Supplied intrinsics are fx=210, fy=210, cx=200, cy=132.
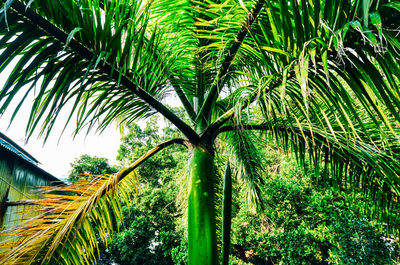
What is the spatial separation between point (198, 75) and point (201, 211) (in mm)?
1270

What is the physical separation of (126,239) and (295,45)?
10.8 meters

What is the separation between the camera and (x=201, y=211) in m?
1.64

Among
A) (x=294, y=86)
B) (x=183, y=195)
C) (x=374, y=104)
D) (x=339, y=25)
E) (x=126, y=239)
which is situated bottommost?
(x=126, y=239)

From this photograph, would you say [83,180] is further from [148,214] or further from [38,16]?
[148,214]

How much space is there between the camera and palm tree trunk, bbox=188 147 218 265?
1533 millimetres

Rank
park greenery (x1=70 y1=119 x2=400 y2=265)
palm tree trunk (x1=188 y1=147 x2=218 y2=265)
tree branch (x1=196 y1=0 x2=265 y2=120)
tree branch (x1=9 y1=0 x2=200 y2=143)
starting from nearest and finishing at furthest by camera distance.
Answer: tree branch (x1=9 y1=0 x2=200 y2=143), tree branch (x1=196 y1=0 x2=265 y2=120), palm tree trunk (x1=188 y1=147 x2=218 y2=265), park greenery (x1=70 y1=119 x2=400 y2=265)

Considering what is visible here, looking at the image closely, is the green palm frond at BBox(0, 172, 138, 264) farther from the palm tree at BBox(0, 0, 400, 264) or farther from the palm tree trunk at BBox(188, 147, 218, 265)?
the palm tree trunk at BBox(188, 147, 218, 265)

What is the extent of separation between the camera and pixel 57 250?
1412 mm

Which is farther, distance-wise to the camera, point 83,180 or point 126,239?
point 126,239

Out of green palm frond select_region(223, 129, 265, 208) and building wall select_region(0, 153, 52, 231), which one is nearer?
green palm frond select_region(223, 129, 265, 208)

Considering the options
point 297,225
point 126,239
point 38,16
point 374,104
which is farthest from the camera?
point 126,239

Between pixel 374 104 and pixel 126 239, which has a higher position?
pixel 374 104

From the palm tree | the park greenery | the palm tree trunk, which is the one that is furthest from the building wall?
the palm tree trunk

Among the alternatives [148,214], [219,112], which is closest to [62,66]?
[219,112]
